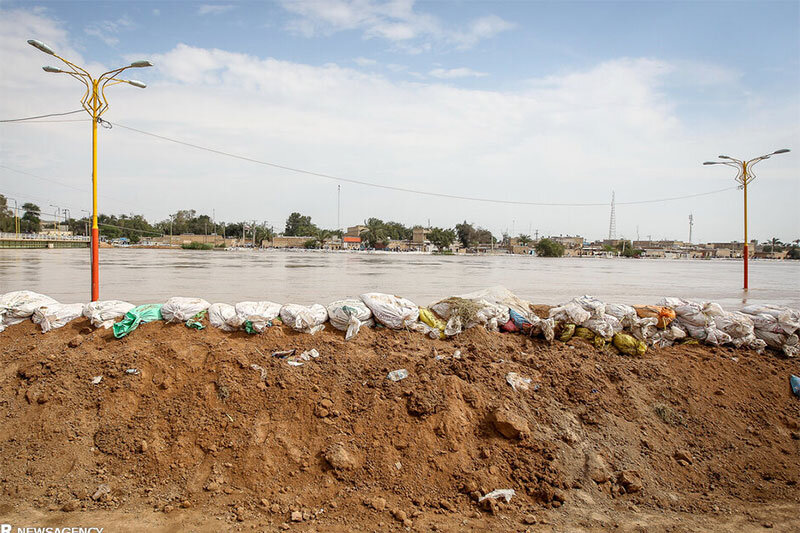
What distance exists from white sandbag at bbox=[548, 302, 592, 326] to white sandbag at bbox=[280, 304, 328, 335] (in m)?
3.02

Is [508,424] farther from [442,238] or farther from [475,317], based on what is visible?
[442,238]

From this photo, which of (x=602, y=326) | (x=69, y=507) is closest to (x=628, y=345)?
(x=602, y=326)

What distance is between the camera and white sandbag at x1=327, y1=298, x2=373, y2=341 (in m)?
5.15

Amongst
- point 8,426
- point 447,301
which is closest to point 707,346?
point 447,301

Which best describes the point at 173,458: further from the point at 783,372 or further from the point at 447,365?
the point at 783,372

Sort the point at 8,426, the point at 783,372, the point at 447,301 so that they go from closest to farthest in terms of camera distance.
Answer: the point at 8,426, the point at 783,372, the point at 447,301

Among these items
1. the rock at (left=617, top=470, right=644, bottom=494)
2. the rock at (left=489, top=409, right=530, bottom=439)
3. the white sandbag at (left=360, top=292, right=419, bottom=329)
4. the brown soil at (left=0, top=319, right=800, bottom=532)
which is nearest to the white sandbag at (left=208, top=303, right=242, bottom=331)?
the brown soil at (left=0, top=319, right=800, bottom=532)

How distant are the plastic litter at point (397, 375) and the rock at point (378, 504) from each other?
4.18 ft

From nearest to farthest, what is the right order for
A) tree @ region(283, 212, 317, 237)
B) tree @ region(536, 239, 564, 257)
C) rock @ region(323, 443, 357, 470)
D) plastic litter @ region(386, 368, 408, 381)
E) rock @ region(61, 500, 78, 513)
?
rock @ region(61, 500, 78, 513) → rock @ region(323, 443, 357, 470) → plastic litter @ region(386, 368, 408, 381) → tree @ region(536, 239, 564, 257) → tree @ region(283, 212, 317, 237)

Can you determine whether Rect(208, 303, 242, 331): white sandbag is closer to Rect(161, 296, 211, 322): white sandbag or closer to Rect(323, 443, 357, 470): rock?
Rect(161, 296, 211, 322): white sandbag

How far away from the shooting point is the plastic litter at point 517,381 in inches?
176

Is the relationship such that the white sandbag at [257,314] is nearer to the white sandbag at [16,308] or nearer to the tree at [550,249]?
the white sandbag at [16,308]

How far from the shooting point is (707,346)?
582cm

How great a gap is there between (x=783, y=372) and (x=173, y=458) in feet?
23.4
